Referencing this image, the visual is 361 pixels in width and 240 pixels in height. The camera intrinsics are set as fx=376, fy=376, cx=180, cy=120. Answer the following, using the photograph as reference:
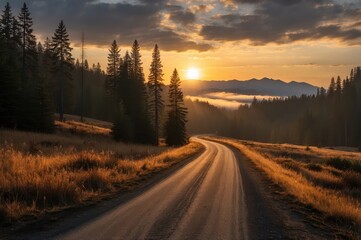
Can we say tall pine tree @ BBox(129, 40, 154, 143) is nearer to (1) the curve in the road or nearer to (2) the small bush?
(2) the small bush

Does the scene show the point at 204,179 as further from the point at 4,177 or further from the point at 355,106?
the point at 355,106

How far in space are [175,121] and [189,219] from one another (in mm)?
60707

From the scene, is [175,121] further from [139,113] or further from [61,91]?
[61,91]

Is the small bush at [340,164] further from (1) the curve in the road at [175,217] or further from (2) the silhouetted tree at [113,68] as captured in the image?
(2) the silhouetted tree at [113,68]

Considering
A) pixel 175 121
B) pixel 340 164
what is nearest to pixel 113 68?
pixel 175 121

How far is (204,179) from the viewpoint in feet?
59.6

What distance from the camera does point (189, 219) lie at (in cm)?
934

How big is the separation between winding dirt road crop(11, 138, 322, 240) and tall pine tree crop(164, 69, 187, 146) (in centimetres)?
5442

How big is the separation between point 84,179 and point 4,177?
9.87 ft

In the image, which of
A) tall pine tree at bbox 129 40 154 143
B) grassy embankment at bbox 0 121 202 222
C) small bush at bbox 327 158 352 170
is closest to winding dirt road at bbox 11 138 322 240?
grassy embankment at bbox 0 121 202 222

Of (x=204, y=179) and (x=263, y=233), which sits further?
(x=204, y=179)

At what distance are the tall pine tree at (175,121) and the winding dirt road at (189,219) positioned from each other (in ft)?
179

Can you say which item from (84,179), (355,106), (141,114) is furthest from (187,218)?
(355,106)

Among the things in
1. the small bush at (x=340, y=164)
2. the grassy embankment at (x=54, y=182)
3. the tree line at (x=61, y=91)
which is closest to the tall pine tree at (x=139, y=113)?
the tree line at (x=61, y=91)
